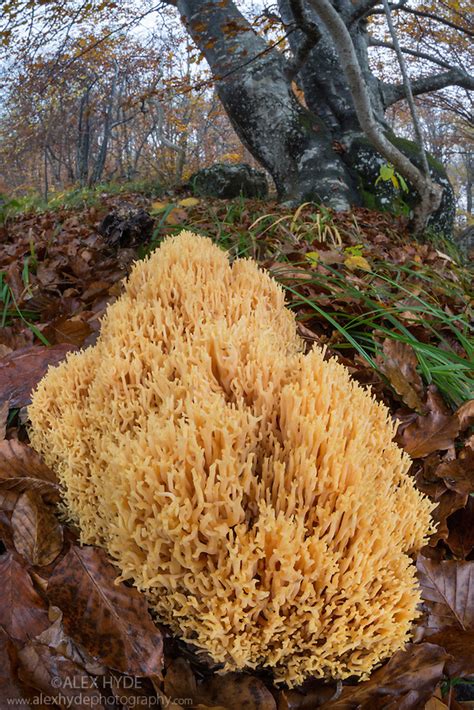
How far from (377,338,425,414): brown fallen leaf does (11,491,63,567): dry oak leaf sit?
56.4 inches

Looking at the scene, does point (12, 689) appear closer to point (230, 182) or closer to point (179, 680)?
A: point (179, 680)

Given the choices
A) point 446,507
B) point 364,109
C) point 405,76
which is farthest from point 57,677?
point 405,76

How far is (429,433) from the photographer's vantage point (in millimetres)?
1831

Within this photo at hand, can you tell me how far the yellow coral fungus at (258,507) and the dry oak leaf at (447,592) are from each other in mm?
127

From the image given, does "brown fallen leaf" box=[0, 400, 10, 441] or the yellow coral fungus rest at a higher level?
the yellow coral fungus

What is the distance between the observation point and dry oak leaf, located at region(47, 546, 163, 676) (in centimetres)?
110

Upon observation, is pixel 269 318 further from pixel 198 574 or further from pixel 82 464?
pixel 198 574

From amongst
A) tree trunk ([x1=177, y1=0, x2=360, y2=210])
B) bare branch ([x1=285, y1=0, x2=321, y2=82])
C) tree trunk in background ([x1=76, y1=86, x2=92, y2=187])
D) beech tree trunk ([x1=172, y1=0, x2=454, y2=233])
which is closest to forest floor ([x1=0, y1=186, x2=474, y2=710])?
bare branch ([x1=285, y1=0, x2=321, y2=82])

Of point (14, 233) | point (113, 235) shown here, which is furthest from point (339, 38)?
point (14, 233)

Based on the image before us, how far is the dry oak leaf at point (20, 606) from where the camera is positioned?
3.82 ft

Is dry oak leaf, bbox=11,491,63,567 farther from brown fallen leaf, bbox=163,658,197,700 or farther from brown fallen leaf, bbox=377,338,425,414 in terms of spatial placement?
brown fallen leaf, bbox=377,338,425,414

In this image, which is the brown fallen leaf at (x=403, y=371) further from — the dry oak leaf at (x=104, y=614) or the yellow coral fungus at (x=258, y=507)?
the dry oak leaf at (x=104, y=614)

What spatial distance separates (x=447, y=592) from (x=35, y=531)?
1233mm

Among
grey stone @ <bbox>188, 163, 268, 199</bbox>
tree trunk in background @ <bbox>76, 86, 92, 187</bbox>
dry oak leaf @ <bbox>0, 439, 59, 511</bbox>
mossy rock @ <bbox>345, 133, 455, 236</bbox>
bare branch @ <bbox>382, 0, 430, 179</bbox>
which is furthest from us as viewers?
tree trunk in background @ <bbox>76, 86, 92, 187</bbox>
